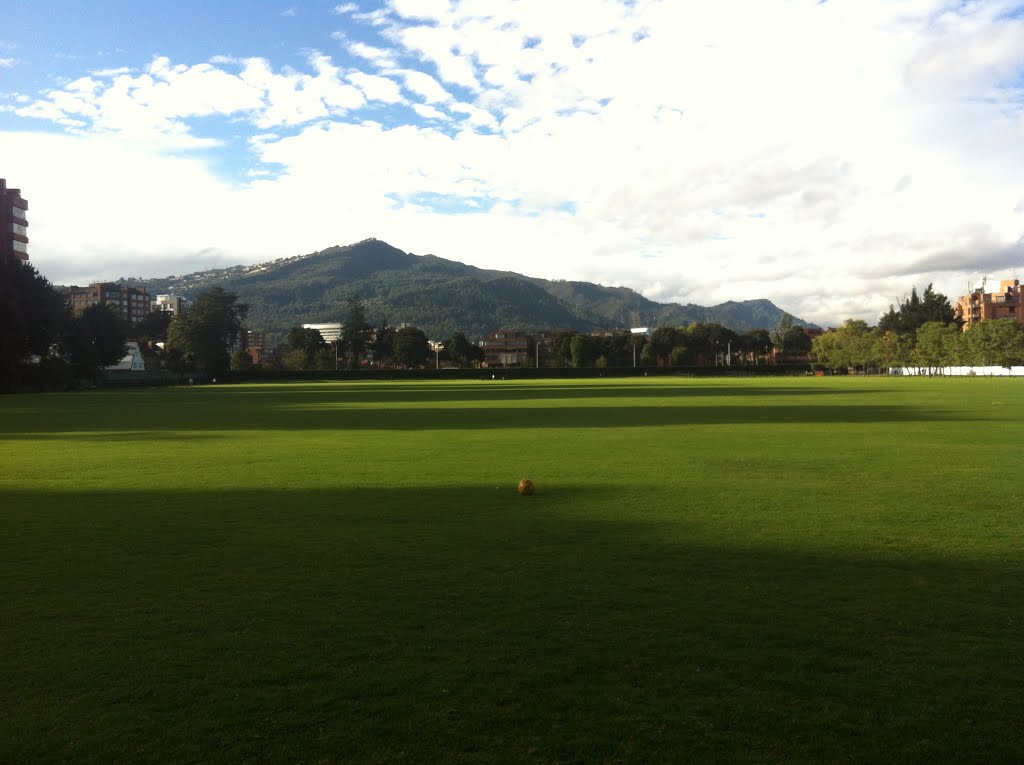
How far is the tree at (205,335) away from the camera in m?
125

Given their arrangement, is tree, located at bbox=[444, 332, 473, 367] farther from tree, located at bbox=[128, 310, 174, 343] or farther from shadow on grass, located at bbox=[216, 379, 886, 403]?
shadow on grass, located at bbox=[216, 379, 886, 403]

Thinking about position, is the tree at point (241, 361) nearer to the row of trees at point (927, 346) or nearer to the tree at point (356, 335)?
the tree at point (356, 335)

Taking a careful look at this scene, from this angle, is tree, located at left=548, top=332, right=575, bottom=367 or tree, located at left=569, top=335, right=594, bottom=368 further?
tree, located at left=548, top=332, right=575, bottom=367

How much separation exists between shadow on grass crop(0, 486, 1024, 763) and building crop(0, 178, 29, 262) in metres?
107

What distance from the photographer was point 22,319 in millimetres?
61312

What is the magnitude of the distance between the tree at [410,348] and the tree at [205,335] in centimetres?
3237

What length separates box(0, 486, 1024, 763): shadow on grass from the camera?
4.36m

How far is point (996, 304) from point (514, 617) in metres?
204

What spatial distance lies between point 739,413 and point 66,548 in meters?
27.0

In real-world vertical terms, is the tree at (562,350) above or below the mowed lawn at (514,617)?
above

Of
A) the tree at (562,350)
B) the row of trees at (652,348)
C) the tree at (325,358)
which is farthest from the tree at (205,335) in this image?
the tree at (562,350)

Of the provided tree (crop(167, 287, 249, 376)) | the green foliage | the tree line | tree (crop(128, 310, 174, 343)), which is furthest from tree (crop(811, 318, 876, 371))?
tree (crop(128, 310, 174, 343))

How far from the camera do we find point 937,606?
6.58m

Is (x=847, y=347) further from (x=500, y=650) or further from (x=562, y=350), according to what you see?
(x=500, y=650)
